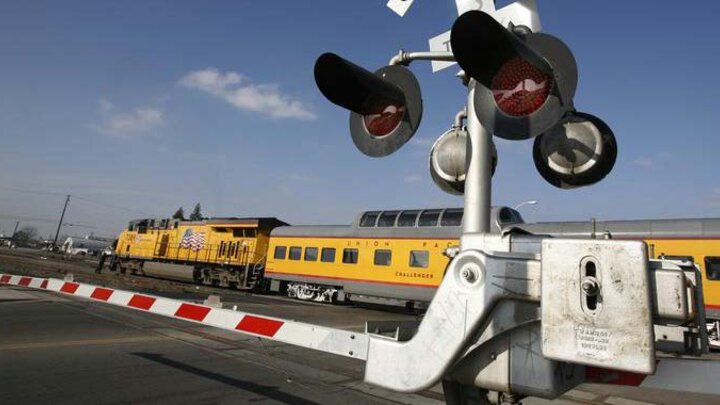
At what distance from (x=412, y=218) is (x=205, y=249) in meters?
14.4

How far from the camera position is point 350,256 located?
17.4 metres

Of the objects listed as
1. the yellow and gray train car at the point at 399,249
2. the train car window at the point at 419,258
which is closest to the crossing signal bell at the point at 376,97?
the yellow and gray train car at the point at 399,249

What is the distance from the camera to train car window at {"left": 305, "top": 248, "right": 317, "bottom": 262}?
18938 millimetres

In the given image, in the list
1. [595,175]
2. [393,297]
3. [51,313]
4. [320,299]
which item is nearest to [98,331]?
[51,313]

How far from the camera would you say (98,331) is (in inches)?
318

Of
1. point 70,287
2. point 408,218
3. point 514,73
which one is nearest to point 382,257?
point 408,218

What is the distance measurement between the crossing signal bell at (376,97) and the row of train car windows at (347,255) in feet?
40.8

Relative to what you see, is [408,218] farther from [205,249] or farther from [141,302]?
[205,249]

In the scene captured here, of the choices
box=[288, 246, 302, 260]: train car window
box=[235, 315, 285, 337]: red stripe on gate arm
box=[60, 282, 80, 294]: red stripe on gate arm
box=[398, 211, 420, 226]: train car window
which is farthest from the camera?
box=[288, 246, 302, 260]: train car window

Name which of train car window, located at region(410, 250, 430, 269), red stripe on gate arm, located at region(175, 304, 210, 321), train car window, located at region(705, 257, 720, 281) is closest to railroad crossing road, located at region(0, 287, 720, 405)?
red stripe on gate arm, located at region(175, 304, 210, 321)

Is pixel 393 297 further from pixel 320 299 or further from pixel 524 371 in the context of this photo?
pixel 524 371

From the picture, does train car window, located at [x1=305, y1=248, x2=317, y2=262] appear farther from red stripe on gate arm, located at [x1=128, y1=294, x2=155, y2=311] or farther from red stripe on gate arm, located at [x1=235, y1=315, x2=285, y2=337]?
red stripe on gate arm, located at [x1=235, y1=315, x2=285, y2=337]

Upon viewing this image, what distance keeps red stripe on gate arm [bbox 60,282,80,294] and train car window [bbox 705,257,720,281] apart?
1354 centimetres

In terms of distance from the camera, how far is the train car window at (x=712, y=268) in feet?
36.0
